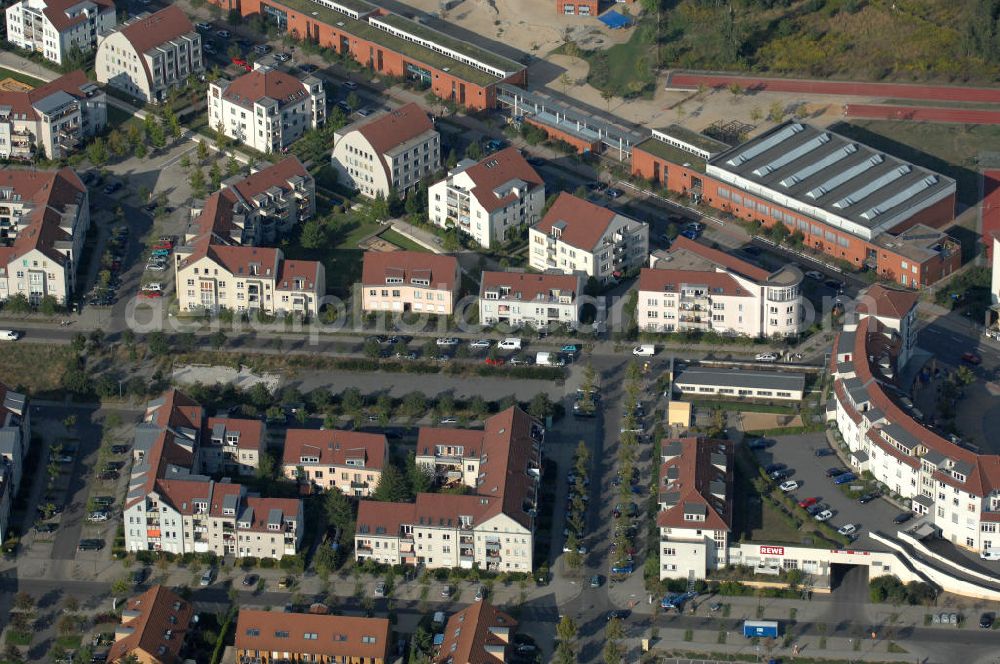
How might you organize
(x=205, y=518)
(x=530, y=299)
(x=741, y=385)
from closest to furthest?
(x=205, y=518), (x=741, y=385), (x=530, y=299)

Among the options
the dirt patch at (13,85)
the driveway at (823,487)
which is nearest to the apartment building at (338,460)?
the driveway at (823,487)

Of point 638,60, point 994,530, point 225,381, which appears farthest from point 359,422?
point 638,60

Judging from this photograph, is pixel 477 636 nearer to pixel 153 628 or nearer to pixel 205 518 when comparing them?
pixel 153 628

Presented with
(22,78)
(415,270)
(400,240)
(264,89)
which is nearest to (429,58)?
(264,89)

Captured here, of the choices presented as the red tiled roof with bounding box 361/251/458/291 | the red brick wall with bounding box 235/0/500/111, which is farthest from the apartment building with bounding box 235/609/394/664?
the red brick wall with bounding box 235/0/500/111

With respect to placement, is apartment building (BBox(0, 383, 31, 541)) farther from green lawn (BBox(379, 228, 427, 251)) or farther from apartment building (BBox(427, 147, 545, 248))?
apartment building (BBox(427, 147, 545, 248))

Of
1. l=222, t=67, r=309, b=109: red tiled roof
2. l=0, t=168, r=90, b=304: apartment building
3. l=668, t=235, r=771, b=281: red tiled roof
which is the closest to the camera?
l=668, t=235, r=771, b=281: red tiled roof
